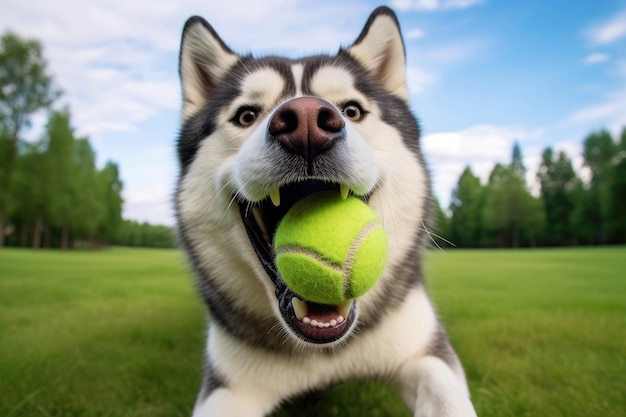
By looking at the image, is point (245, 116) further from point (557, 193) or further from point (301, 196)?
point (557, 193)

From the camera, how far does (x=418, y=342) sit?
2.34 meters

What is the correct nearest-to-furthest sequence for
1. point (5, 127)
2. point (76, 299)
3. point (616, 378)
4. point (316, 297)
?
1. point (316, 297)
2. point (616, 378)
3. point (76, 299)
4. point (5, 127)

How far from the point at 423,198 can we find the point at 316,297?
105 cm

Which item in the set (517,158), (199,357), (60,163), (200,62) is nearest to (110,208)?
(60,163)

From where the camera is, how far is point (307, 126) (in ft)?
5.43

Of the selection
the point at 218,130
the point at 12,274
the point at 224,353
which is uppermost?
the point at 218,130

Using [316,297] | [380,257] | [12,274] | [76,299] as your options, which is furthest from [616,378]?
[12,274]

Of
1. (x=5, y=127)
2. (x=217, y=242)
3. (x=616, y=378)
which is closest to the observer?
(x=217, y=242)

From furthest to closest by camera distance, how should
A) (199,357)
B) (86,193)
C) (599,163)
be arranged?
(599,163)
(86,193)
(199,357)

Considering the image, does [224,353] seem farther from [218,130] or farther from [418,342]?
[218,130]

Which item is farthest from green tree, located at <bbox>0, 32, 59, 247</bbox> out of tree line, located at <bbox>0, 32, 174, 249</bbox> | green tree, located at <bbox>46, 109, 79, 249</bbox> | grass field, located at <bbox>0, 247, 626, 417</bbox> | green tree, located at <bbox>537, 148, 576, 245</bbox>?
green tree, located at <bbox>537, 148, 576, 245</bbox>

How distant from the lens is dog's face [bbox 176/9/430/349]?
5.73ft

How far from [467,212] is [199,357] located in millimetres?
54078

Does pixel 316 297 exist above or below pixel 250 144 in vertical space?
below
